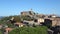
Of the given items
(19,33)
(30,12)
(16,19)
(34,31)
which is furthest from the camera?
(30,12)

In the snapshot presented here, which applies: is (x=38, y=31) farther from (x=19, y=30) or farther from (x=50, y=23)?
(x=50, y=23)

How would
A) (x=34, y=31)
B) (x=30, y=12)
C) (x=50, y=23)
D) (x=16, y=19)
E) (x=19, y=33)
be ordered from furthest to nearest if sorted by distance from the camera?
(x=30, y=12) → (x=16, y=19) → (x=50, y=23) → (x=34, y=31) → (x=19, y=33)

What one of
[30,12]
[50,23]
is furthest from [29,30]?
[30,12]

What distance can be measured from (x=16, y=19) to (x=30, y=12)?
24.1m

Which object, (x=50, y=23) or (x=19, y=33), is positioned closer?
(x=19, y=33)

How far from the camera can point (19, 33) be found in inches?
1021

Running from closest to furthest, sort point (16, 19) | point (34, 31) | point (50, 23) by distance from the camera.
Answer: point (34, 31) < point (50, 23) < point (16, 19)

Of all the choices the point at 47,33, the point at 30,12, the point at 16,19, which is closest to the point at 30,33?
the point at 47,33

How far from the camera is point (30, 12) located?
239 ft

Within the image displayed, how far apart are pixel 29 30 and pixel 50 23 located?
11.7 meters

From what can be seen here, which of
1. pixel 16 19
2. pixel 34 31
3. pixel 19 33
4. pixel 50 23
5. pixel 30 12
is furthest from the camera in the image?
pixel 30 12

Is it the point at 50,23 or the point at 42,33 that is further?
the point at 50,23

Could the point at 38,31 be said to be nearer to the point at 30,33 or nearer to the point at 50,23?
the point at 30,33

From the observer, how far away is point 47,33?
1102 inches
